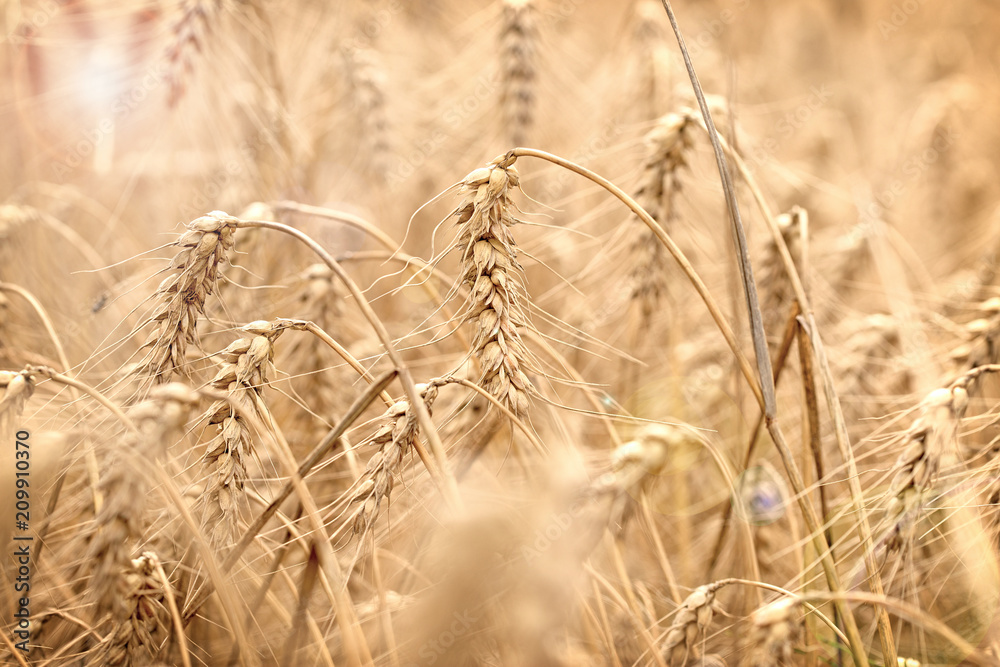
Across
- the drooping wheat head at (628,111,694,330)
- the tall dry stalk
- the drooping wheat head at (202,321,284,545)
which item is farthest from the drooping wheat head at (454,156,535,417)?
the tall dry stalk

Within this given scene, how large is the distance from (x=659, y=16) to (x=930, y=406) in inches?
80.4

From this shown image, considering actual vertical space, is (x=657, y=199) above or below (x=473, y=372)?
above

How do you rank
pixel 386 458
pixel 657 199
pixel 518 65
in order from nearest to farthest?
pixel 386 458 → pixel 657 199 → pixel 518 65

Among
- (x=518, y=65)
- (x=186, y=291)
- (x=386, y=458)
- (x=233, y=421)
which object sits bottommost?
(x=386, y=458)

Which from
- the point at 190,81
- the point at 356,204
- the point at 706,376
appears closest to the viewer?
the point at 190,81

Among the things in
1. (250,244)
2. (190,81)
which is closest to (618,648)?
(250,244)

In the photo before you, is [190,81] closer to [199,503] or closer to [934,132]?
[199,503]

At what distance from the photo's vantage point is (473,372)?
1.33 m

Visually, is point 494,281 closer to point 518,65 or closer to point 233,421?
point 233,421

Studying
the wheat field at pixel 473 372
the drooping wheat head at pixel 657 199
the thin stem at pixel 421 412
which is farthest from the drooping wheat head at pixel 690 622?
the drooping wheat head at pixel 657 199

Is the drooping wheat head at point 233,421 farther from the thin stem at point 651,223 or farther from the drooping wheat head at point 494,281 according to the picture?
the thin stem at point 651,223

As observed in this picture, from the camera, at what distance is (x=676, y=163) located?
140 centimetres

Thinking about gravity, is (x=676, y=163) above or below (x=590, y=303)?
above

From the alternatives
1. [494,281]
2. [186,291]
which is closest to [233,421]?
[186,291]
